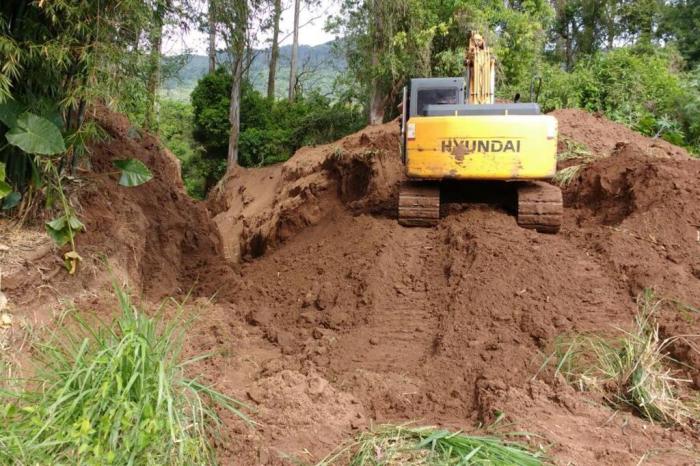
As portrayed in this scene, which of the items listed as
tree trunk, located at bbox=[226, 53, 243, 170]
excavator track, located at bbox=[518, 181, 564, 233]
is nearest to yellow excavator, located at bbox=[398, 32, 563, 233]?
excavator track, located at bbox=[518, 181, 564, 233]

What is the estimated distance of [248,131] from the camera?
1930cm

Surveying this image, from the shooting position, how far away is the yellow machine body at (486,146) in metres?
6.23

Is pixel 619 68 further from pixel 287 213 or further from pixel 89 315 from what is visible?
pixel 89 315

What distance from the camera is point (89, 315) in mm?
4332

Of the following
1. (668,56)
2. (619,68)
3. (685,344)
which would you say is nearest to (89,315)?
(685,344)

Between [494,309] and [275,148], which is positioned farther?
[275,148]

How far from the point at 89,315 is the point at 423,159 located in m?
3.59

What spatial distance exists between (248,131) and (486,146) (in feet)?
45.7

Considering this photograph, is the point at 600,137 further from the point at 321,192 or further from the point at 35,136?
the point at 35,136

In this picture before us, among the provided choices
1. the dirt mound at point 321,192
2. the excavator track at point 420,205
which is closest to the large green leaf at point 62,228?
the excavator track at point 420,205

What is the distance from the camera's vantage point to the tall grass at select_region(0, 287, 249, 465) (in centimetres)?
262

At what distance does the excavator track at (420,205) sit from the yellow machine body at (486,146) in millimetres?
491

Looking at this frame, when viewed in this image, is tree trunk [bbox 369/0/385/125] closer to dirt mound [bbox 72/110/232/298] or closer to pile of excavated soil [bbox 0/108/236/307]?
pile of excavated soil [bbox 0/108/236/307]

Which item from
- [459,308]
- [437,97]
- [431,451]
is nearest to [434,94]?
[437,97]
